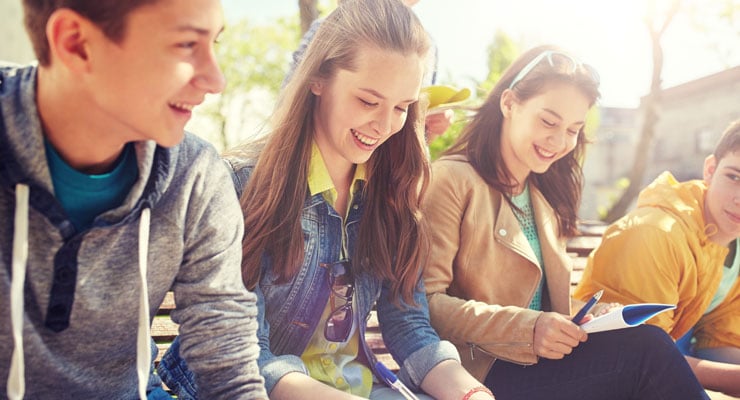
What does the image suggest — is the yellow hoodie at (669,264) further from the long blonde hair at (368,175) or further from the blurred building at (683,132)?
the blurred building at (683,132)

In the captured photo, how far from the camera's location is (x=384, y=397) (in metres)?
1.91

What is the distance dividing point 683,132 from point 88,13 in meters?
22.0

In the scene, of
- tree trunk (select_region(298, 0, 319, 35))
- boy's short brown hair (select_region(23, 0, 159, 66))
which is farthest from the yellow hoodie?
tree trunk (select_region(298, 0, 319, 35))

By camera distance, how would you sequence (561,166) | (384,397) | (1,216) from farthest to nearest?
(561,166), (384,397), (1,216)

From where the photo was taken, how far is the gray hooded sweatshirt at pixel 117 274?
1.22 meters

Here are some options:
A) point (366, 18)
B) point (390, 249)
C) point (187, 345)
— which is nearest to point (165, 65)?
point (187, 345)

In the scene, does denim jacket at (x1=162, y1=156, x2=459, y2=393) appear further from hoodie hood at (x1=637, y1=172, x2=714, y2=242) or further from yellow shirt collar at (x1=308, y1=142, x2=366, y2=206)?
hoodie hood at (x1=637, y1=172, x2=714, y2=242)

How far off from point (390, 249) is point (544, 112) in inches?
32.8

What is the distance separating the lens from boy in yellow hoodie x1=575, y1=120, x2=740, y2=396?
8.47ft

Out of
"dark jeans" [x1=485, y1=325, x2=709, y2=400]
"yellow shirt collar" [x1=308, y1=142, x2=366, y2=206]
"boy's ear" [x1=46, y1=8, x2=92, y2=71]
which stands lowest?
"dark jeans" [x1=485, y1=325, x2=709, y2=400]

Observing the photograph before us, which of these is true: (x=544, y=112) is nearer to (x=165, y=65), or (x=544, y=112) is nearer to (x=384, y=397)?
(x=384, y=397)

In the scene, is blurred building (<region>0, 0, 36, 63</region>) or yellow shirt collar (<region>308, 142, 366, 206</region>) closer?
yellow shirt collar (<region>308, 142, 366, 206</region>)

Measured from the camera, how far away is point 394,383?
192 cm

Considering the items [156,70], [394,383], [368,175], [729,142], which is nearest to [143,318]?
[156,70]
